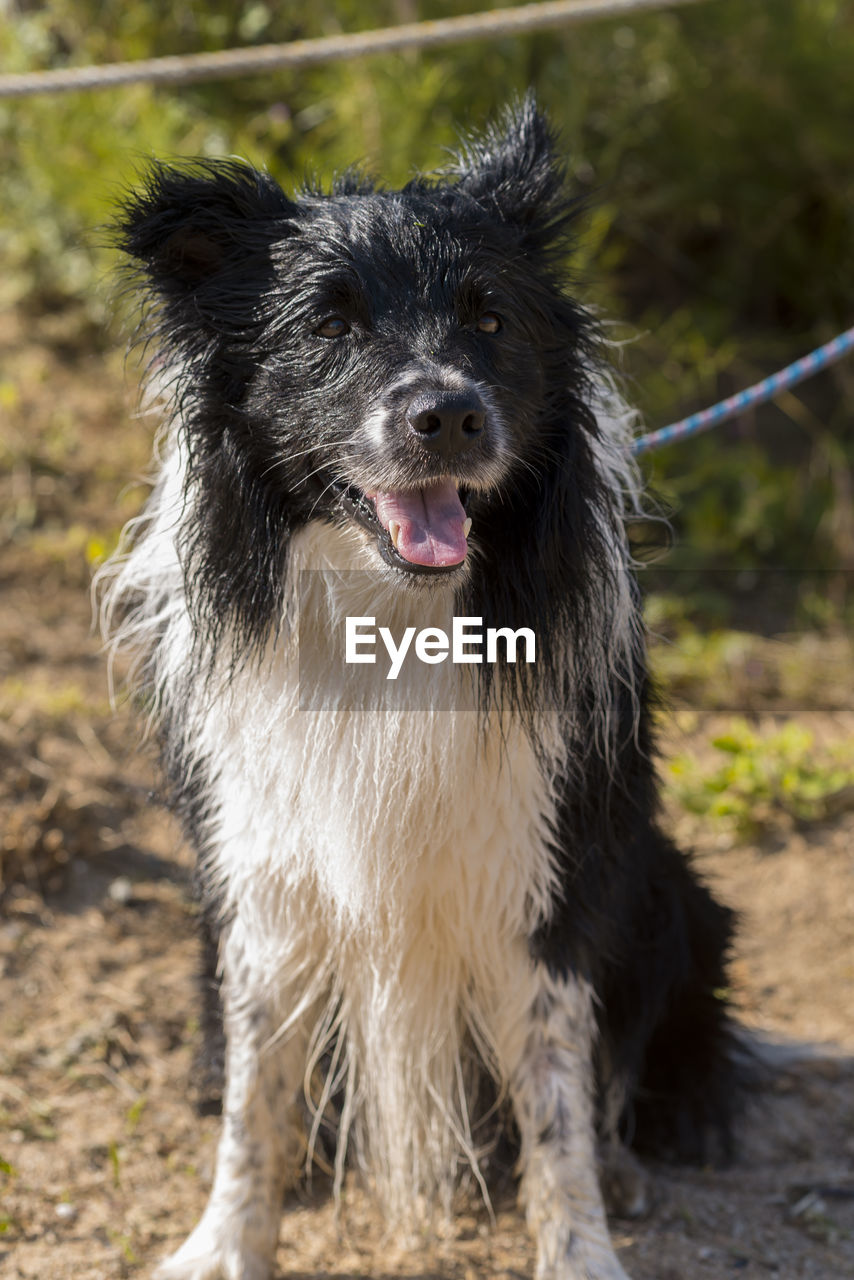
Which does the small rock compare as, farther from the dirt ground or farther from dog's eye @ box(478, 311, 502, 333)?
dog's eye @ box(478, 311, 502, 333)

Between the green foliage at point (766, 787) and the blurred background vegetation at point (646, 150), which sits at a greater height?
the blurred background vegetation at point (646, 150)

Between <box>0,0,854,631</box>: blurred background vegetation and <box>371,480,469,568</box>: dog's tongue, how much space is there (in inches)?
108

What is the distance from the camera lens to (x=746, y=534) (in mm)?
5270

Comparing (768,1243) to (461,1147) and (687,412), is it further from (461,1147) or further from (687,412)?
(687,412)

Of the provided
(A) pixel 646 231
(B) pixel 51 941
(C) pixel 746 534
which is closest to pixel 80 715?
(B) pixel 51 941

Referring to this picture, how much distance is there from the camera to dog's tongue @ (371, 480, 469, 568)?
1.87 m

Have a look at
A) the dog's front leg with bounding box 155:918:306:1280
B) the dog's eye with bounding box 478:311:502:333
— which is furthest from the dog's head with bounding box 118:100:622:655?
the dog's front leg with bounding box 155:918:306:1280

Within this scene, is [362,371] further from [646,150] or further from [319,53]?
[646,150]

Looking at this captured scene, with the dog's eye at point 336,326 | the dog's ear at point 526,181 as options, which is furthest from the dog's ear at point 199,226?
the dog's ear at point 526,181

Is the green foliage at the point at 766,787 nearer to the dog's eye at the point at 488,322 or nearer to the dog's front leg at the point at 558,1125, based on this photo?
the dog's front leg at the point at 558,1125

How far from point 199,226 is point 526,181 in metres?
0.55

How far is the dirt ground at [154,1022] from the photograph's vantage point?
2.39m

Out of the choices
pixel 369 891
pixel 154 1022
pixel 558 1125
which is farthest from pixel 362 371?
pixel 154 1022

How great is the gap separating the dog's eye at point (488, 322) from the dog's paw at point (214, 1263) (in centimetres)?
158
